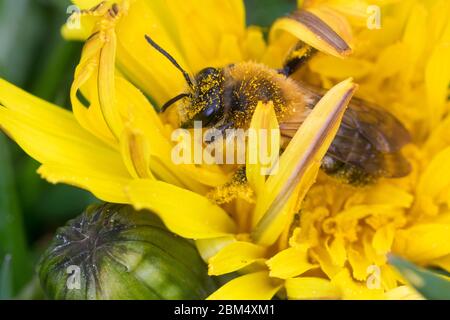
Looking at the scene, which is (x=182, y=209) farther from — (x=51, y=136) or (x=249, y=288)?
(x=51, y=136)

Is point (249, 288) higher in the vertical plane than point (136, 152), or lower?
lower

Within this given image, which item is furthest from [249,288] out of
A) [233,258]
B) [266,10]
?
[266,10]

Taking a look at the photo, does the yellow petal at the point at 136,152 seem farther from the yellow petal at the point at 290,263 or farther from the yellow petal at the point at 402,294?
the yellow petal at the point at 402,294

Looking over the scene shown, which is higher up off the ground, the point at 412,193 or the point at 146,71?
the point at 146,71

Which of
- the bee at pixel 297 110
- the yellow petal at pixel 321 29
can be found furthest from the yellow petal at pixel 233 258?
the yellow petal at pixel 321 29
